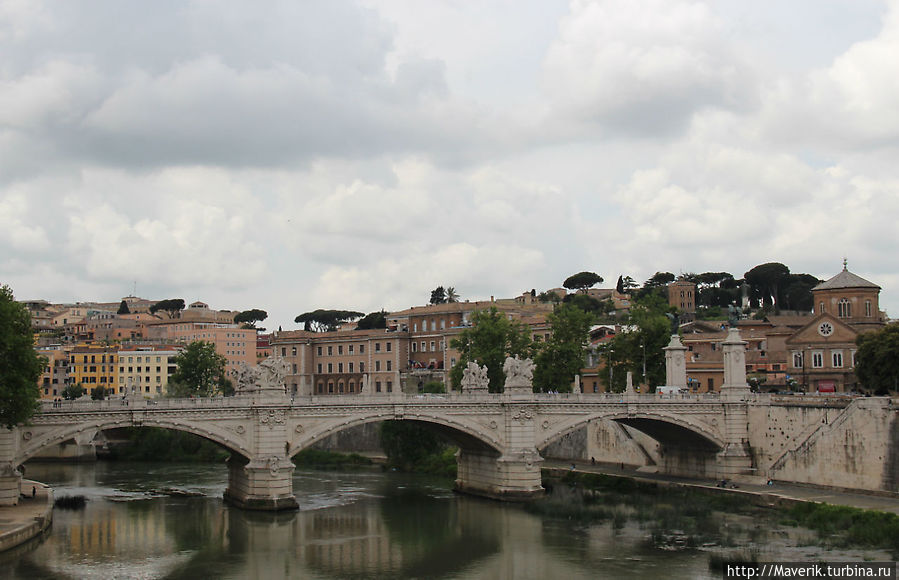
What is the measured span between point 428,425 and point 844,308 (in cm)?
3325

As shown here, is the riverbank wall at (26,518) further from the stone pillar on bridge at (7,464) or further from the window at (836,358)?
the window at (836,358)

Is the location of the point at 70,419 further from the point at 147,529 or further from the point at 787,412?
the point at 787,412

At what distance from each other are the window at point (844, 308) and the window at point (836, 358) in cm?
637

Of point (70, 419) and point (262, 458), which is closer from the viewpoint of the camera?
point (70, 419)

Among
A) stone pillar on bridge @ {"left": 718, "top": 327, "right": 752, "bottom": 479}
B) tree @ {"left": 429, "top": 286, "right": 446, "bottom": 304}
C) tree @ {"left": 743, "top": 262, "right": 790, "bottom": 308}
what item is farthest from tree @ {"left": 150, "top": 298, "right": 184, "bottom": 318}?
stone pillar on bridge @ {"left": 718, "top": 327, "right": 752, "bottom": 479}

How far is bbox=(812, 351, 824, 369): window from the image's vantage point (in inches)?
2320

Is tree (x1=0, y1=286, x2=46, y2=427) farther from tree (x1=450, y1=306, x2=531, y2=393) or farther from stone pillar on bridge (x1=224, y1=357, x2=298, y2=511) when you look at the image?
tree (x1=450, y1=306, x2=531, y2=393)

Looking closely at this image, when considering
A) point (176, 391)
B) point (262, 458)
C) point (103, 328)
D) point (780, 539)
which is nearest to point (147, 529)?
point (262, 458)

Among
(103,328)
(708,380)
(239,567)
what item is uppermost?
(103,328)

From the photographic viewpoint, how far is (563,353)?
59094 mm

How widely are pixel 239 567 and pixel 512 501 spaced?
1522cm

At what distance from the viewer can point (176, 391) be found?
7294cm

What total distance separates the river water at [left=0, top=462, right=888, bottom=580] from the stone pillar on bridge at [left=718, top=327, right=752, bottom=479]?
34.4 ft

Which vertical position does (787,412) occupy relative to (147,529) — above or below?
above
